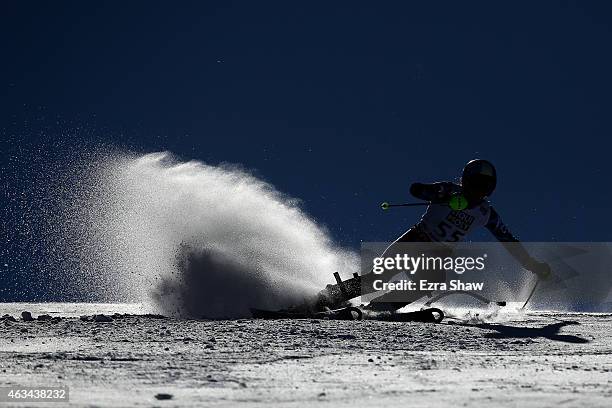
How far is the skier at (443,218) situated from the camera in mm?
13383

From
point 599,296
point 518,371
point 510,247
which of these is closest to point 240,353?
point 518,371

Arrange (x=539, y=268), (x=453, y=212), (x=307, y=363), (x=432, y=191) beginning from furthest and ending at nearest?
1. (x=539, y=268)
2. (x=453, y=212)
3. (x=432, y=191)
4. (x=307, y=363)

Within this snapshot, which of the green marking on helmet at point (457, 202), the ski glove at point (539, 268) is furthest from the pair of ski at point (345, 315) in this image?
the ski glove at point (539, 268)

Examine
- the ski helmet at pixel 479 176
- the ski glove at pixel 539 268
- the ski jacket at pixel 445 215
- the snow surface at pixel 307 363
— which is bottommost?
the snow surface at pixel 307 363

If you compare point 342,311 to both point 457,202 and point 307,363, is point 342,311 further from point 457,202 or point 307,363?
point 307,363

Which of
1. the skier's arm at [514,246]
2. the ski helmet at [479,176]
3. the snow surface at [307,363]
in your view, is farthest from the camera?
the skier's arm at [514,246]

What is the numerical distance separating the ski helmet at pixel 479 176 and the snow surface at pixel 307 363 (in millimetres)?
2881

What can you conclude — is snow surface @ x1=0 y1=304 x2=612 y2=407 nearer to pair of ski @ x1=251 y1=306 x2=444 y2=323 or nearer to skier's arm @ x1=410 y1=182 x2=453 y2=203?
pair of ski @ x1=251 y1=306 x2=444 y2=323

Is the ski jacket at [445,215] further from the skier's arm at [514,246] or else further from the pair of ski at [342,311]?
the pair of ski at [342,311]

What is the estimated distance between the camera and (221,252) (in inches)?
578

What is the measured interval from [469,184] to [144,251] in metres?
6.49

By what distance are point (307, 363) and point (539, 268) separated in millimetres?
8687

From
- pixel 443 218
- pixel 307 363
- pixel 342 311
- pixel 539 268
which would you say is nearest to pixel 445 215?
pixel 443 218

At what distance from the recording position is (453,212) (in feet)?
44.5
